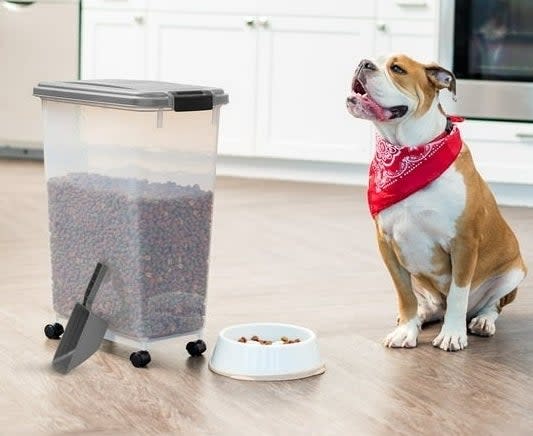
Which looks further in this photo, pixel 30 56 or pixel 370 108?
pixel 30 56

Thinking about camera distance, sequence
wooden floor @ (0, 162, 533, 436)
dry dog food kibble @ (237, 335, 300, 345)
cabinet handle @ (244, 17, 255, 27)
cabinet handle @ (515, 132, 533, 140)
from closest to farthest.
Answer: wooden floor @ (0, 162, 533, 436) < dry dog food kibble @ (237, 335, 300, 345) < cabinet handle @ (515, 132, 533, 140) < cabinet handle @ (244, 17, 255, 27)

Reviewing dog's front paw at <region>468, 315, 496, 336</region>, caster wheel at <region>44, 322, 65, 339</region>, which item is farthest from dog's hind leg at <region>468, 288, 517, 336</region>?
caster wheel at <region>44, 322, 65, 339</region>

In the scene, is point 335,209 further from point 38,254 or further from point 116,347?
point 116,347

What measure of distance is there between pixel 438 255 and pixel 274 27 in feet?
8.31

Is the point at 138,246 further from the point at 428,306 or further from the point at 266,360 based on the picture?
the point at 428,306

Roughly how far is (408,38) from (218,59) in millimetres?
831

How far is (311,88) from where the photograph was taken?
5.03 metres

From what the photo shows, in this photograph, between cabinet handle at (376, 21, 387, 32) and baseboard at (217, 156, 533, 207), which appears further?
baseboard at (217, 156, 533, 207)

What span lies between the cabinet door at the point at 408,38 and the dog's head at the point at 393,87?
2232mm

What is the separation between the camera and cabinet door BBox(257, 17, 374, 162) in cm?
496

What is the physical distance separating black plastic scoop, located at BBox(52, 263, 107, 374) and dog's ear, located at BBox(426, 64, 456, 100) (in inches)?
32.2

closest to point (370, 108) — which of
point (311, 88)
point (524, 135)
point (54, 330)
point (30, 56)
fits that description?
point (54, 330)

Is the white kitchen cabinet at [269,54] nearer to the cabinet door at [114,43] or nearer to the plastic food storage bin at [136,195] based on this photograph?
the cabinet door at [114,43]

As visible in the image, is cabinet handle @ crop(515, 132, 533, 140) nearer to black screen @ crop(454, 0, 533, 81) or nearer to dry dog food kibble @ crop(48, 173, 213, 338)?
black screen @ crop(454, 0, 533, 81)
